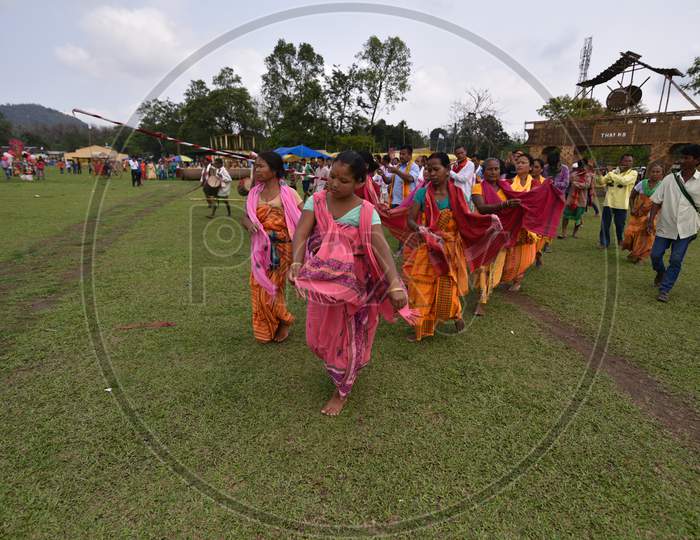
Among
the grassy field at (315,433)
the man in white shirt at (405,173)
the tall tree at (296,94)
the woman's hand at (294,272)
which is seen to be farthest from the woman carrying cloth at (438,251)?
the tall tree at (296,94)

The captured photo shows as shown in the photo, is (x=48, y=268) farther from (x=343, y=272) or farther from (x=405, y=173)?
(x=405, y=173)

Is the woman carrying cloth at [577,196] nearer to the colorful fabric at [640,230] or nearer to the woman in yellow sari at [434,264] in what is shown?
the colorful fabric at [640,230]

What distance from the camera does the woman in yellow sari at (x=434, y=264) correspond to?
3.81 m

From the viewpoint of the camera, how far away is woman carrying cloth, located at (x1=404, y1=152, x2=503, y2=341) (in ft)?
12.5

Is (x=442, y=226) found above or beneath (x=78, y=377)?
above

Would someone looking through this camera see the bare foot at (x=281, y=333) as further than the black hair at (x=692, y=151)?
No

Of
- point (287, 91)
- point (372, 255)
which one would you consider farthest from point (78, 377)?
point (287, 91)

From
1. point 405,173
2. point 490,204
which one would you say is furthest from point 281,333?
Answer: point 405,173

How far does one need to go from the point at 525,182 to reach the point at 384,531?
207 inches

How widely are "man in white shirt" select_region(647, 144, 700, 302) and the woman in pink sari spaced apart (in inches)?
184

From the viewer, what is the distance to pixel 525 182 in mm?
5684

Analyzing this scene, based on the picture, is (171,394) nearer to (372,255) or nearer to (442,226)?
(372,255)

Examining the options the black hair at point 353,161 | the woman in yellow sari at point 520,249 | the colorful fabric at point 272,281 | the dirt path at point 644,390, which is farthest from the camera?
the woman in yellow sari at point 520,249

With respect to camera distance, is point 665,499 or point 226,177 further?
point 226,177
